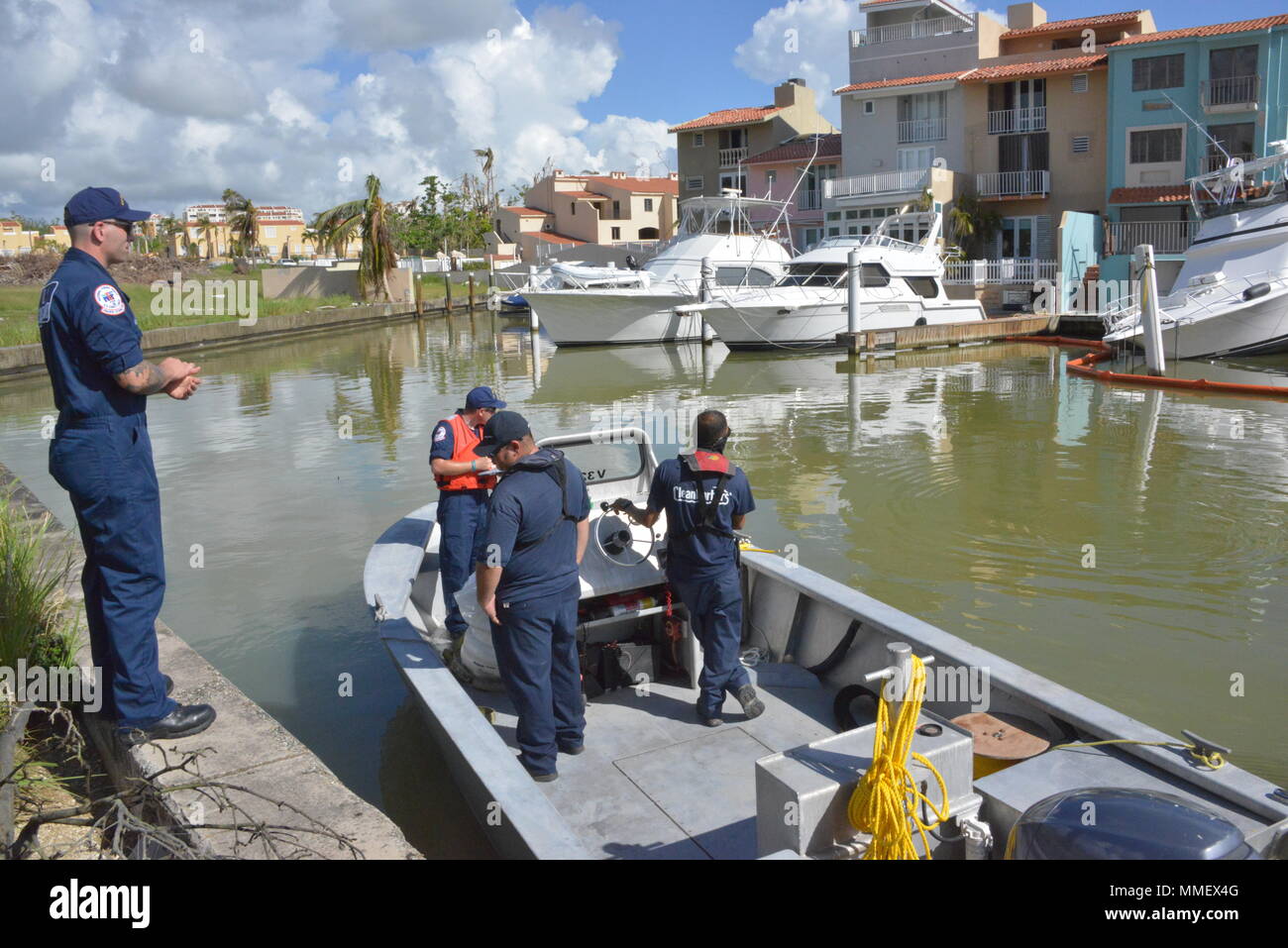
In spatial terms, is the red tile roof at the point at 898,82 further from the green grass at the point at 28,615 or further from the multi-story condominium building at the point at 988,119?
the green grass at the point at 28,615

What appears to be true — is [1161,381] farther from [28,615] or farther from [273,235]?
[273,235]

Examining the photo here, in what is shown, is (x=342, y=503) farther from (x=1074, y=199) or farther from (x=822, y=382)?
(x=1074, y=199)

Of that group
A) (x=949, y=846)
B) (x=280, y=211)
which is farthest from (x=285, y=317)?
(x=280, y=211)

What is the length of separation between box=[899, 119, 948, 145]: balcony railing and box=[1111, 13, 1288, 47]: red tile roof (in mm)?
6470

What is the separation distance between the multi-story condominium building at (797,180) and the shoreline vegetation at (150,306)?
1551cm

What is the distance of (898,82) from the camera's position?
40406 mm

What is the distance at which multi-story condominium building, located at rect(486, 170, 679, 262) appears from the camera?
65.5 m

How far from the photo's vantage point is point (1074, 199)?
125ft

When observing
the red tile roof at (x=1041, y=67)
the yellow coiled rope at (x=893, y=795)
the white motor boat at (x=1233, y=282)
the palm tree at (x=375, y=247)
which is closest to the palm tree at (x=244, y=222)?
the palm tree at (x=375, y=247)

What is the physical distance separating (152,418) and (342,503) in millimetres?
9180

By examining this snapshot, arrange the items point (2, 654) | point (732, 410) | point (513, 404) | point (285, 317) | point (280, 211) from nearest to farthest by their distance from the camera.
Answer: point (2, 654) < point (732, 410) < point (513, 404) < point (285, 317) < point (280, 211)

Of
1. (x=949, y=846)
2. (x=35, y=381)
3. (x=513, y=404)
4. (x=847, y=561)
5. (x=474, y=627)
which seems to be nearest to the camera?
(x=949, y=846)

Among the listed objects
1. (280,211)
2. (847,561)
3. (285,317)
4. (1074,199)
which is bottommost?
(847,561)

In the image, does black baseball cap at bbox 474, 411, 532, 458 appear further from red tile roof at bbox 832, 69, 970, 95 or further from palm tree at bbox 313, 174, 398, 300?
palm tree at bbox 313, 174, 398, 300
